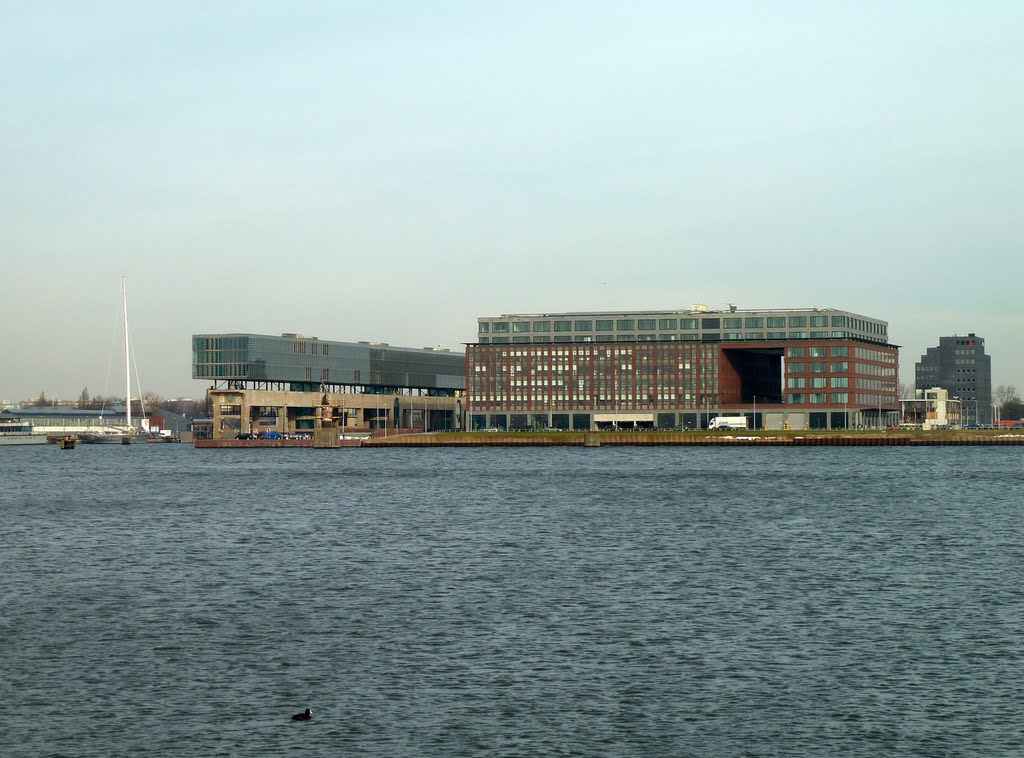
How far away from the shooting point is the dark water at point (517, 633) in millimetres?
28328

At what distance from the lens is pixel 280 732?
92.8ft

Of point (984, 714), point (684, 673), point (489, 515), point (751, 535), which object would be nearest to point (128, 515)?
point (489, 515)

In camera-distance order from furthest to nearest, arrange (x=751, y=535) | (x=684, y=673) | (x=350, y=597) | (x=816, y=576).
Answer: (x=751, y=535) → (x=816, y=576) → (x=350, y=597) → (x=684, y=673)

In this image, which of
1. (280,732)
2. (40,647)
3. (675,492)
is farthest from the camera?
(675,492)

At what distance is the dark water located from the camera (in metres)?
28.3

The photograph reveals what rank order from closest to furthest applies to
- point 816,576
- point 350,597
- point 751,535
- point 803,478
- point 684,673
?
point 684,673, point 350,597, point 816,576, point 751,535, point 803,478

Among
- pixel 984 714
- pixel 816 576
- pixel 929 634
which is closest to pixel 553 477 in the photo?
pixel 816 576

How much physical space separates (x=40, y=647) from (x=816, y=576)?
2898 cm

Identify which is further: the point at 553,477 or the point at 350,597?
the point at 553,477

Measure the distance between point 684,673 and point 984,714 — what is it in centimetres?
741

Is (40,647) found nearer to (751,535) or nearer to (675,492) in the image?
(751,535)

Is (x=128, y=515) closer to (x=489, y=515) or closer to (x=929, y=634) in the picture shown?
(x=489, y=515)

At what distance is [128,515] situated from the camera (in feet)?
286

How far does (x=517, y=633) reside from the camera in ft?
129
